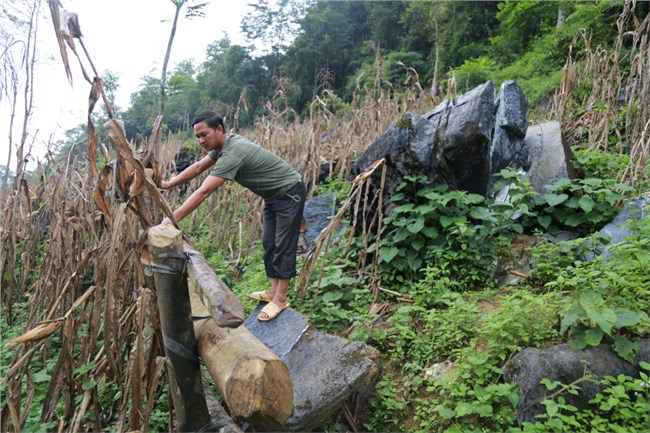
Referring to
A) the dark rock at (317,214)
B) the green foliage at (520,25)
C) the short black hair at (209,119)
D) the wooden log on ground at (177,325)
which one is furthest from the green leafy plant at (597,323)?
the green foliage at (520,25)

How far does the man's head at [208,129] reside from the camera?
98.9 inches

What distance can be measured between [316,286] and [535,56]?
398 inches

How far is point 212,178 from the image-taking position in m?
2.34

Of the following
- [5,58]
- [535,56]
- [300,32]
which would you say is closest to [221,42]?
[300,32]

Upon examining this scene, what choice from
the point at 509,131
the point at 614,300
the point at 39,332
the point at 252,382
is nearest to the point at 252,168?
the point at 39,332

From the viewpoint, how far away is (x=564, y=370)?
72.4 inches

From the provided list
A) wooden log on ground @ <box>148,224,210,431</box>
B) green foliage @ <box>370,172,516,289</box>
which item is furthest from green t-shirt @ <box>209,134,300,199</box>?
wooden log on ground @ <box>148,224,210,431</box>

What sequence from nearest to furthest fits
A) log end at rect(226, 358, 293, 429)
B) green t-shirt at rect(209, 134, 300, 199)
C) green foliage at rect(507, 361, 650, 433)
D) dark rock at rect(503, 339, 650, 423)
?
log end at rect(226, 358, 293, 429), green foliage at rect(507, 361, 650, 433), dark rock at rect(503, 339, 650, 423), green t-shirt at rect(209, 134, 300, 199)

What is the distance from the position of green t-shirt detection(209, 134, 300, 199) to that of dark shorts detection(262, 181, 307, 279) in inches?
2.5

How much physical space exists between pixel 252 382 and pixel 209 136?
178 centimetres

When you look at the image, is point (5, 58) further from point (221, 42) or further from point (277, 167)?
point (221, 42)

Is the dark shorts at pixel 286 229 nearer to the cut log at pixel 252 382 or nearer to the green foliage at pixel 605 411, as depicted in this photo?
the cut log at pixel 252 382

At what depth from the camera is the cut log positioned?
1.15 m

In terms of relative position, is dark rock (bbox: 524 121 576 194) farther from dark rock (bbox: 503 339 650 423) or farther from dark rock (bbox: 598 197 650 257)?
dark rock (bbox: 503 339 650 423)
